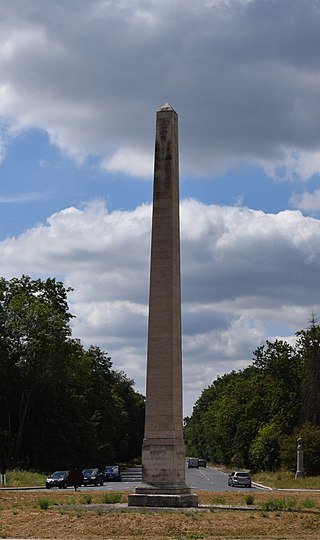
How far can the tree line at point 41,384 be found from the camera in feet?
254

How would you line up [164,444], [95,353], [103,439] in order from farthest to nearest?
[95,353] < [103,439] < [164,444]

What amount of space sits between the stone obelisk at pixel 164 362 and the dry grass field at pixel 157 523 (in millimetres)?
1582

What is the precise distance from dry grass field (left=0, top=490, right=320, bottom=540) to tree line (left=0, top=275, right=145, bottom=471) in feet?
155

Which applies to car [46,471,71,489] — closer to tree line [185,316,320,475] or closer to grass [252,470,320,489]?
grass [252,470,320,489]

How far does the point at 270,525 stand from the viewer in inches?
1006

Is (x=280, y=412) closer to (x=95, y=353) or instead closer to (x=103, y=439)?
(x=103, y=439)

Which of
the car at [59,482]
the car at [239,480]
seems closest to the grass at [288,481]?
the car at [239,480]

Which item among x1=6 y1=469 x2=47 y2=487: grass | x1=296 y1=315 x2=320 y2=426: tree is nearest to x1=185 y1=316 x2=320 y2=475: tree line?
x1=296 y1=315 x2=320 y2=426: tree

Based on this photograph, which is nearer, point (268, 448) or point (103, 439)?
point (268, 448)

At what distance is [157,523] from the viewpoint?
25.5m

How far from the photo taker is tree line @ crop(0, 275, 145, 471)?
7738 centimetres

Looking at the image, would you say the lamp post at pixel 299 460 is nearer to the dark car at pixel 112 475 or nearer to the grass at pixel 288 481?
the grass at pixel 288 481

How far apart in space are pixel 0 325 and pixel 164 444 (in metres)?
49.4

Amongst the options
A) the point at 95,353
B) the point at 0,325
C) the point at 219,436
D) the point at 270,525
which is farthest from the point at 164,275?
the point at 219,436
